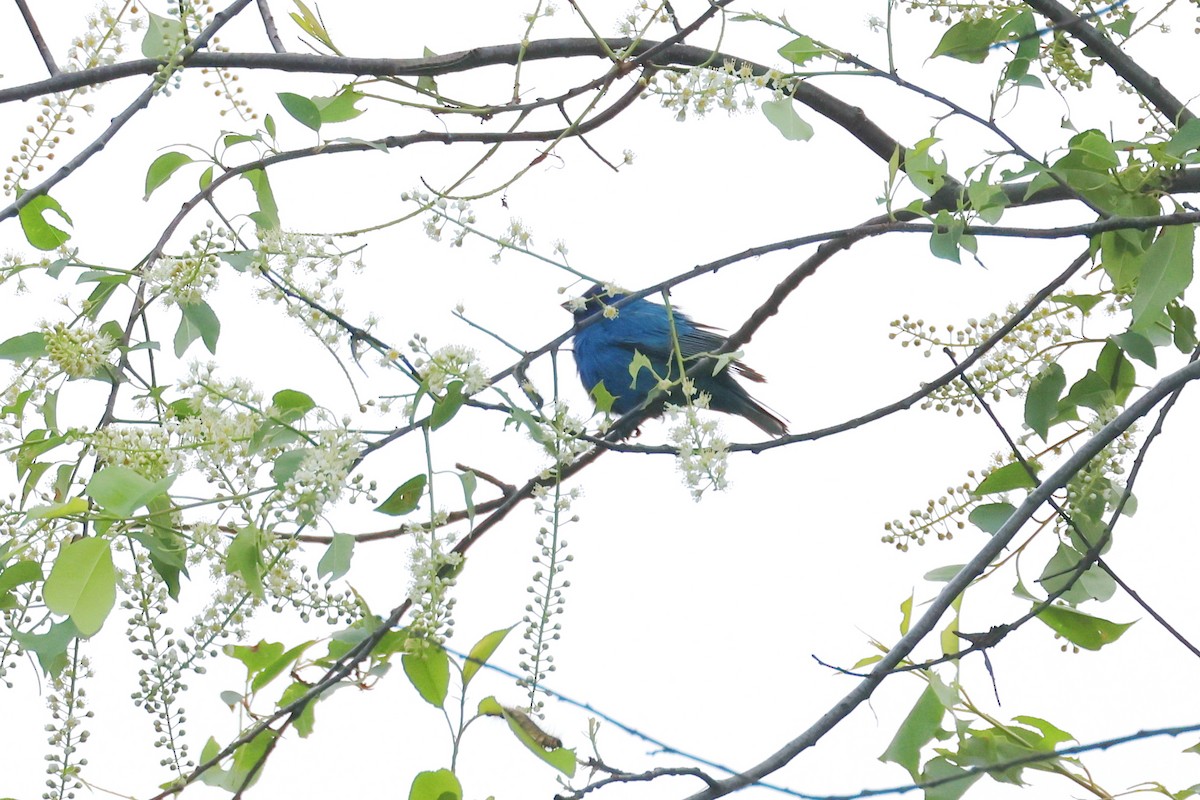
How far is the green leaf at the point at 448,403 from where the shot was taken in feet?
4.85

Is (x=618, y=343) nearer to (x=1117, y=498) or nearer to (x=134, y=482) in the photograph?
(x=1117, y=498)

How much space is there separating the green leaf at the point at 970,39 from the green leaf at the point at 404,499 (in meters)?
1.24

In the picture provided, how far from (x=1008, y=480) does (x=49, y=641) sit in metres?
1.50

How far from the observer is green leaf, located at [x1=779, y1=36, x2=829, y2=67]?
71.6 inches

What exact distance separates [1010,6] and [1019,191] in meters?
0.41

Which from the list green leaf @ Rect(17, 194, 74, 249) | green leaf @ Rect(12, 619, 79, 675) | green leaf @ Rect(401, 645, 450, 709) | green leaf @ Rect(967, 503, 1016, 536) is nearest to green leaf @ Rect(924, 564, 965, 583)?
green leaf @ Rect(967, 503, 1016, 536)

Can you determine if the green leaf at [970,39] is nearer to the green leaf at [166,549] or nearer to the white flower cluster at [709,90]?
the white flower cluster at [709,90]

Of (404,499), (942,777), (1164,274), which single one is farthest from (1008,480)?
(404,499)

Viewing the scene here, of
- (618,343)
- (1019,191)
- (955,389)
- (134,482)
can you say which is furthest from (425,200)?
(618,343)

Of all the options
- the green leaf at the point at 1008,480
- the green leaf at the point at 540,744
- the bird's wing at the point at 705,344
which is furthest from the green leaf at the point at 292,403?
the bird's wing at the point at 705,344

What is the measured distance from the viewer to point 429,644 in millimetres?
1477

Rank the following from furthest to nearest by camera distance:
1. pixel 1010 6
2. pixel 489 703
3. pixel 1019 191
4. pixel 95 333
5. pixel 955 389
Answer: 1. pixel 1019 191
2. pixel 1010 6
3. pixel 955 389
4. pixel 95 333
5. pixel 489 703

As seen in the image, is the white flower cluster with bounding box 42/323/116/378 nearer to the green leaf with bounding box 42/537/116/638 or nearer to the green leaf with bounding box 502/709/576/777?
the green leaf with bounding box 42/537/116/638

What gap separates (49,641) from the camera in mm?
1640
